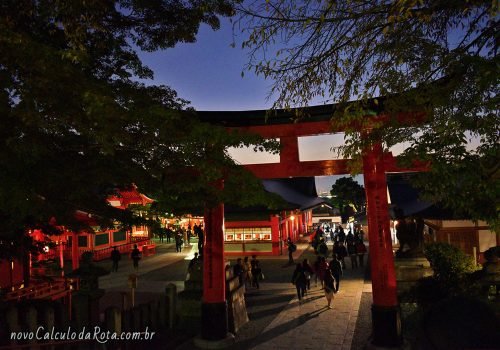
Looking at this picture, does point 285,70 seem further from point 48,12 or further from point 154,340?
point 154,340

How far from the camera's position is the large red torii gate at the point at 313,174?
8.04 metres

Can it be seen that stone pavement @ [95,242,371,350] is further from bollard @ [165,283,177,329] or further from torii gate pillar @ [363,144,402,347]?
bollard @ [165,283,177,329]

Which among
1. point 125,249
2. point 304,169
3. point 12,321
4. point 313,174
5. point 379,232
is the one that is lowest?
point 125,249

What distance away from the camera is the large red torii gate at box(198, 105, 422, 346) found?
26.4 feet

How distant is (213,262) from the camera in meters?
8.91

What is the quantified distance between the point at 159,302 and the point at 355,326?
17.1 ft

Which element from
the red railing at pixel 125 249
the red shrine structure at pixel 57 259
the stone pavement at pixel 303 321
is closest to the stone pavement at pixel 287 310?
the stone pavement at pixel 303 321

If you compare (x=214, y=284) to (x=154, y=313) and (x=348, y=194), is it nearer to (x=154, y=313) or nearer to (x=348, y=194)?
(x=154, y=313)

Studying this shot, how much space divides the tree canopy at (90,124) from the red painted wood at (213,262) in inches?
90.8


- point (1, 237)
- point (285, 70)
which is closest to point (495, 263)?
point (285, 70)

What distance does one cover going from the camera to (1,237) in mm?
7453

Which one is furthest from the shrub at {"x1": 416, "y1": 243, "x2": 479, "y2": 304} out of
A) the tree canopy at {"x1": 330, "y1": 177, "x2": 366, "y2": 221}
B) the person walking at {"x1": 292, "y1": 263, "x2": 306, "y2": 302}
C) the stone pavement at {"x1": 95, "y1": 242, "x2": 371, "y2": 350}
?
the tree canopy at {"x1": 330, "y1": 177, "x2": 366, "y2": 221}


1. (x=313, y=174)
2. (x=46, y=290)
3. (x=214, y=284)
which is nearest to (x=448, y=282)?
(x=313, y=174)

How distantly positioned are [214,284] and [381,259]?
3936mm
